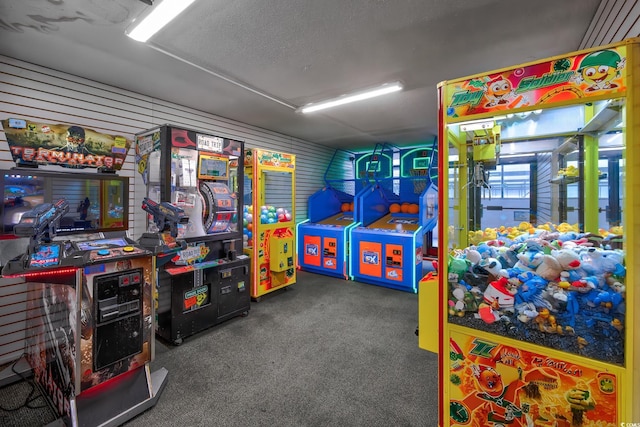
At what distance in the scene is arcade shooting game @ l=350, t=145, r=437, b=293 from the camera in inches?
185

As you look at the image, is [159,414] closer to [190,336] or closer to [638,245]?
[190,336]

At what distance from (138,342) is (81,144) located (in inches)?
64.0

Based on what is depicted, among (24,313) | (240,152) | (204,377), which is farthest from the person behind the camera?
(240,152)

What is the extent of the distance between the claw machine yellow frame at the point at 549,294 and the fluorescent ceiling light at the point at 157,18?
188 cm

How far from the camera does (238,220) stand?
147 inches

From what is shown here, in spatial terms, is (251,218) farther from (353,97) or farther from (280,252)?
(353,97)

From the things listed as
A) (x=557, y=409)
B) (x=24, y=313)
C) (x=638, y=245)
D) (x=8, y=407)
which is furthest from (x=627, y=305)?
(x=24, y=313)

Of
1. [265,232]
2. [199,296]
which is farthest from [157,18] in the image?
[265,232]

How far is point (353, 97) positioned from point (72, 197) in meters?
3.19

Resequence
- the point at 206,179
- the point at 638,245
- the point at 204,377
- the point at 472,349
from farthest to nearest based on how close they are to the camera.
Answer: the point at 206,179 < the point at 204,377 < the point at 472,349 < the point at 638,245

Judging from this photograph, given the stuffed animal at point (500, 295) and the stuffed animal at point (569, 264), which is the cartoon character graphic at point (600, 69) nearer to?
the stuffed animal at point (569, 264)

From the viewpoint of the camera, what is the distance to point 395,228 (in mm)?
5199

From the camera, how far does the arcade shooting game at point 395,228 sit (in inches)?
185

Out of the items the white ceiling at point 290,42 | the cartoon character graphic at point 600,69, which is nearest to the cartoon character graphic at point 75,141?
the white ceiling at point 290,42
